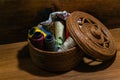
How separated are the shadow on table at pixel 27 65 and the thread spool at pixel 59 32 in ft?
0.45

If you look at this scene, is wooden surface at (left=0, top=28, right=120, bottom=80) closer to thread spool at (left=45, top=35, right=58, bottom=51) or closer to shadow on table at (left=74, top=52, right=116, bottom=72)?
shadow on table at (left=74, top=52, right=116, bottom=72)

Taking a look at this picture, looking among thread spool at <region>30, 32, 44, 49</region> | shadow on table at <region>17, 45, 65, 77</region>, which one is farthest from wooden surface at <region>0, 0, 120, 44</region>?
thread spool at <region>30, 32, 44, 49</region>

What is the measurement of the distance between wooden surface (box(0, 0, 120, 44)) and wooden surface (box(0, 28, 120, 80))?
0.38 ft

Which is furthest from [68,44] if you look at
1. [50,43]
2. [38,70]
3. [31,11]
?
[31,11]

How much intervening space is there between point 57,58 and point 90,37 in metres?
0.17

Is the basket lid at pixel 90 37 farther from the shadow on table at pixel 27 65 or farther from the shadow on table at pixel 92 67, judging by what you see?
the shadow on table at pixel 27 65

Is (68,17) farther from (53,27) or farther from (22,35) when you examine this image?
(22,35)

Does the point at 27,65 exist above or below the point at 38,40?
below

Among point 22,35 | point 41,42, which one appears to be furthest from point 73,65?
point 22,35

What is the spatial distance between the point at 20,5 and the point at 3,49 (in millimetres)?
237

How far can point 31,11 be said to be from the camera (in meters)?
1.19

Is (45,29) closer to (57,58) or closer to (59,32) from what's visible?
(59,32)

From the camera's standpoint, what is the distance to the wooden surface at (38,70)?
999mm

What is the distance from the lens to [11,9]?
1.16 metres
